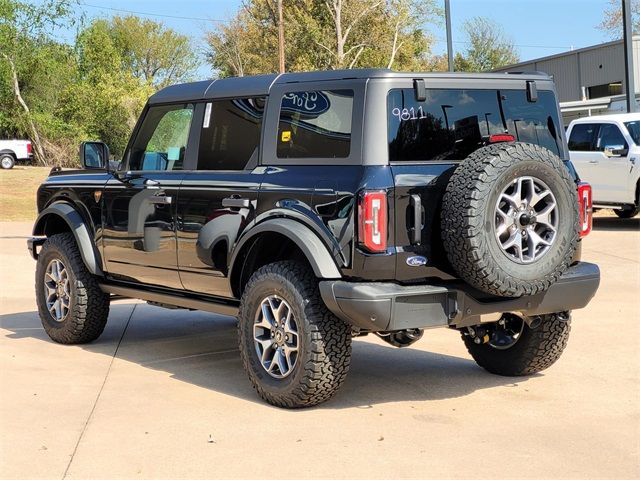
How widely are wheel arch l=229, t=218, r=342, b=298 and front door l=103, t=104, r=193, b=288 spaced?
2.30 feet

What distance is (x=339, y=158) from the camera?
5949 mm

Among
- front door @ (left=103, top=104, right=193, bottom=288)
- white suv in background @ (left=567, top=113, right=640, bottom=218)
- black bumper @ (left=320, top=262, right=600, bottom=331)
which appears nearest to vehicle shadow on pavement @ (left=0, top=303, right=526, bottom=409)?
front door @ (left=103, top=104, right=193, bottom=288)

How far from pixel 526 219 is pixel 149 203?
2.79 m

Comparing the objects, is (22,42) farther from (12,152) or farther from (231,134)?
(231,134)

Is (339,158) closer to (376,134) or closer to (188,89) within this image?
(376,134)

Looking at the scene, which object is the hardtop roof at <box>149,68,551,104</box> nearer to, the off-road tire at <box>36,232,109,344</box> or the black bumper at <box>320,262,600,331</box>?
the black bumper at <box>320,262,600,331</box>

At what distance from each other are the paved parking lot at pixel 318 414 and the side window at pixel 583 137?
10270mm

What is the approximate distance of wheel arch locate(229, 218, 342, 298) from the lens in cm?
578

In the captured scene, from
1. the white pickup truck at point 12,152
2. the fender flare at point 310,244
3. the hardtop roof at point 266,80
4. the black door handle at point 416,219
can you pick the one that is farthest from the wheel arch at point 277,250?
the white pickup truck at point 12,152

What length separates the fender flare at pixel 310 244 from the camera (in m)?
5.77

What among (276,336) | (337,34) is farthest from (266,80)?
(337,34)

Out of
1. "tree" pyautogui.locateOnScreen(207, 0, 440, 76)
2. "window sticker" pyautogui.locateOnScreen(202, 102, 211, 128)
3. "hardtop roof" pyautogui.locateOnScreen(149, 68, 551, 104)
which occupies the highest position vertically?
"tree" pyautogui.locateOnScreen(207, 0, 440, 76)

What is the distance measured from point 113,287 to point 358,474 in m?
3.63

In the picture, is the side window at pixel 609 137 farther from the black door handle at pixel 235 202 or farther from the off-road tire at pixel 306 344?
the off-road tire at pixel 306 344
